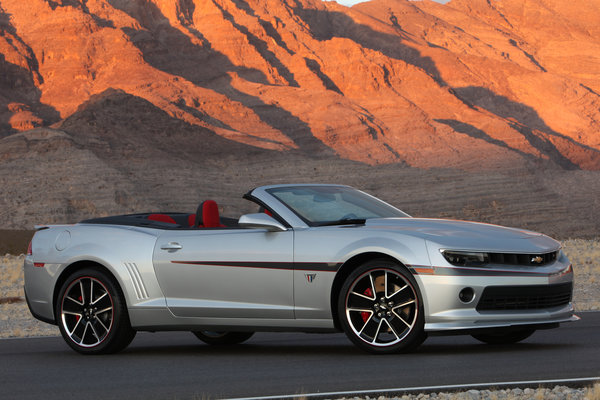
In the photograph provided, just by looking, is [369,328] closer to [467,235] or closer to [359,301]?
[359,301]

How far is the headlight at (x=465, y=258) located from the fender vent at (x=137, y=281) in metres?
2.80

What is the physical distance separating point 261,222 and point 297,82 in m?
90.9

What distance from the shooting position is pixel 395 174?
7912 cm

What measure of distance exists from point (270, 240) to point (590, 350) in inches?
110

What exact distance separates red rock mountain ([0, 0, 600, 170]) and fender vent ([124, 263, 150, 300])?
70202 millimetres

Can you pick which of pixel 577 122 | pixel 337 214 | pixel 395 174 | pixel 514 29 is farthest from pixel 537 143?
pixel 337 214

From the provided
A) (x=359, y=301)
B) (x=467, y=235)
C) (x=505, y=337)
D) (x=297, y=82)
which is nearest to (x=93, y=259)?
(x=359, y=301)

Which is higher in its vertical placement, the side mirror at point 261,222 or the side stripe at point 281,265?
the side mirror at point 261,222

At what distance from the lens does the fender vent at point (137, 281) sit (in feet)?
28.9

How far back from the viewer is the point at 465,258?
759 cm

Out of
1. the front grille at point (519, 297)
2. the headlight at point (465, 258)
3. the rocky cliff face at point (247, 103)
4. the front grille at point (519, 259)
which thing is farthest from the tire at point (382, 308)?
the rocky cliff face at point (247, 103)

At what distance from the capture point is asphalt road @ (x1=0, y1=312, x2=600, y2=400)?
6621mm

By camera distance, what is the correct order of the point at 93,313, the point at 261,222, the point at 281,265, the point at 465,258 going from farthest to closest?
1. the point at 93,313
2. the point at 281,265
3. the point at 261,222
4. the point at 465,258

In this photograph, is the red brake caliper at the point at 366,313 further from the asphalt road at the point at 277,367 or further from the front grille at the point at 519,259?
the front grille at the point at 519,259
